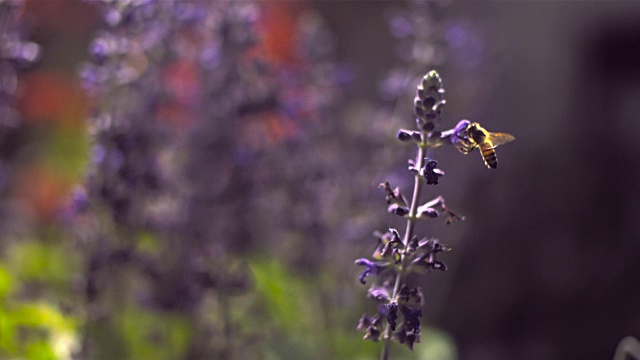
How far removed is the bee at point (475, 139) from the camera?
83 cm

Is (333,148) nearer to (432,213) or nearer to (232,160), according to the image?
(232,160)

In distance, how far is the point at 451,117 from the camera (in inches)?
81.7

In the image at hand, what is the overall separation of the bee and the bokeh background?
1.95 feet

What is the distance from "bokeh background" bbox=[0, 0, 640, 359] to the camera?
4.54 ft

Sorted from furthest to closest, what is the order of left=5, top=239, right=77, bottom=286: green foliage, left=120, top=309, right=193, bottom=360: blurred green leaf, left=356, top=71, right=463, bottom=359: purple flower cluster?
left=5, top=239, right=77, bottom=286: green foliage → left=120, top=309, right=193, bottom=360: blurred green leaf → left=356, top=71, right=463, bottom=359: purple flower cluster

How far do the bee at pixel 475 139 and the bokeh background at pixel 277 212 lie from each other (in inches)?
23.4

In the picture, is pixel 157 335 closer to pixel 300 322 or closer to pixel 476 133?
pixel 300 322

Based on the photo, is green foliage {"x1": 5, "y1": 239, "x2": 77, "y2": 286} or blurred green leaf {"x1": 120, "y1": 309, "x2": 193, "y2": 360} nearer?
blurred green leaf {"x1": 120, "y1": 309, "x2": 193, "y2": 360}

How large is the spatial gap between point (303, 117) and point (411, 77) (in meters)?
0.27

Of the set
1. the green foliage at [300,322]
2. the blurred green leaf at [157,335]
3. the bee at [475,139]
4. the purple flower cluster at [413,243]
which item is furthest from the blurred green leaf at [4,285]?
the bee at [475,139]

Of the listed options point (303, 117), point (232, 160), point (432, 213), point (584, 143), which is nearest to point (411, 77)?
point (303, 117)

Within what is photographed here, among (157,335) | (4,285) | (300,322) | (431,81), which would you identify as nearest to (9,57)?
(4,285)

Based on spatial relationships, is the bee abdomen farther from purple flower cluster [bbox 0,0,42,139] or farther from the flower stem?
purple flower cluster [bbox 0,0,42,139]

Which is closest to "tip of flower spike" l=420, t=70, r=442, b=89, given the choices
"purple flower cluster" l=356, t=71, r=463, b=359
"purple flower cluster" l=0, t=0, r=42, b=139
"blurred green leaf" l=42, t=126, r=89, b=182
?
"purple flower cluster" l=356, t=71, r=463, b=359
